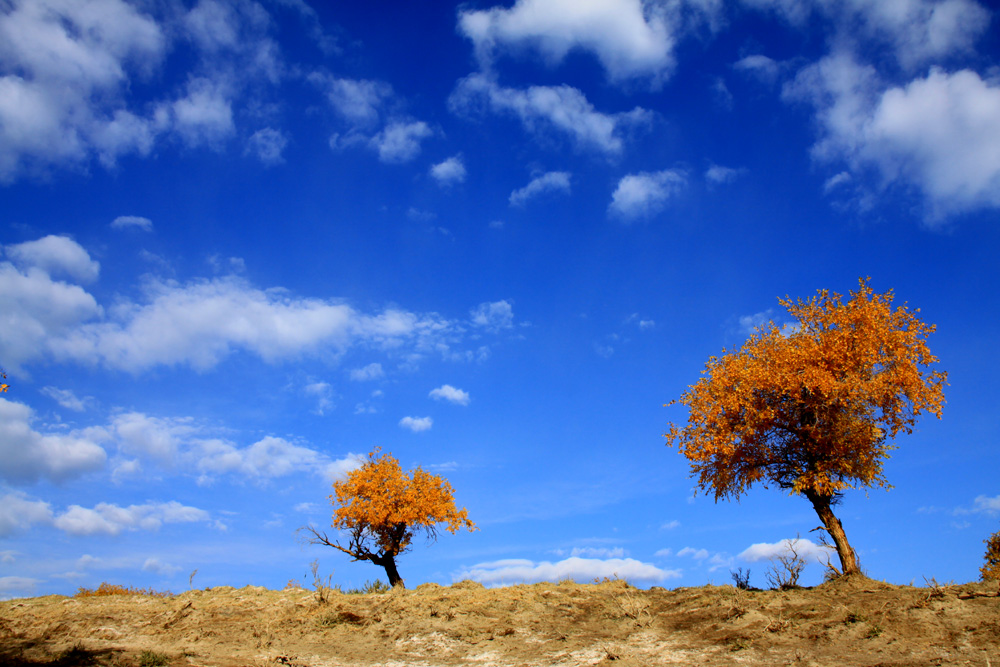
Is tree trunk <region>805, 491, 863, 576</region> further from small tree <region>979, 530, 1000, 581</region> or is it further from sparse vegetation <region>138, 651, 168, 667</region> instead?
sparse vegetation <region>138, 651, 168, 667</region>

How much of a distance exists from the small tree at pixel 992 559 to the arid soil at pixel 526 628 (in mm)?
7831

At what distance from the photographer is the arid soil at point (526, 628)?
15555mm

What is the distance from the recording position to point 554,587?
2353 cm

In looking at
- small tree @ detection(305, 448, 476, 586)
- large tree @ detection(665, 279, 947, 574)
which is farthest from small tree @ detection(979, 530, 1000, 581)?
small tree @ detection(305, 448, 476, 586)

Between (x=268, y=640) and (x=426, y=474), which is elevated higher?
(x=426, y=474)

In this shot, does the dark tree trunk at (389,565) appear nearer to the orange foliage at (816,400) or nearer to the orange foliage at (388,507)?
the orange foliage at (388,507)

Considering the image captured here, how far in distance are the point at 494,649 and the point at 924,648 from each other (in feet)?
34.7

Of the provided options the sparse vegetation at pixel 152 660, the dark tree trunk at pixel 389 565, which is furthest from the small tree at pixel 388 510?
the sparse vegetation at pixel 152 660

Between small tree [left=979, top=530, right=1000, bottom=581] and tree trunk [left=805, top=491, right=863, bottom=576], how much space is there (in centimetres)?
565

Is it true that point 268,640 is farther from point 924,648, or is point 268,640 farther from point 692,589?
point 924,648

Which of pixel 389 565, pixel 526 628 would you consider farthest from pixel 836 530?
pixel 389 565

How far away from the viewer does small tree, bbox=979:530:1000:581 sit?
2429 centimetres

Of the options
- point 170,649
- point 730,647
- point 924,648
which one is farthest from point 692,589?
point 170,649

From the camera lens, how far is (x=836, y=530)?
24.4 metres
